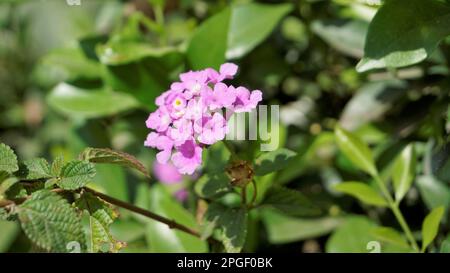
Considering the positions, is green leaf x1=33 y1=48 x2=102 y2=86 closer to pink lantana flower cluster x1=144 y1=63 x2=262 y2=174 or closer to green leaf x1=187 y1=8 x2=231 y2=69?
green leaf x1=187 y1=8 x2=231 y2=69

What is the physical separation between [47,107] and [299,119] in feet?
2.77

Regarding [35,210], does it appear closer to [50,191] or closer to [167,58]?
[50,191]

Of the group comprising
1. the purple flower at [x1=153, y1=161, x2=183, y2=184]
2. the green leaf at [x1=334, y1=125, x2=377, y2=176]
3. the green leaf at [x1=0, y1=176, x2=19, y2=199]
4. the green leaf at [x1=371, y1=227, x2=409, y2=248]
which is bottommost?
the green leaf at [x1=371, y1=227, x2=409, y2=248]

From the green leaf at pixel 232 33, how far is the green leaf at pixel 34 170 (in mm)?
405

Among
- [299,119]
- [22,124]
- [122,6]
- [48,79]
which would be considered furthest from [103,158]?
[22,124]

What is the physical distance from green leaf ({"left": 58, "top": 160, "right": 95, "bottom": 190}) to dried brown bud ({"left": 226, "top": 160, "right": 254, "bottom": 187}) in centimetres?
19

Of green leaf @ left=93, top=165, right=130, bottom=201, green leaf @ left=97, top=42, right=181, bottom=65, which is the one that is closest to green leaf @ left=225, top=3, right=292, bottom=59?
green leaf @ left=97, top=42, right=181, bottom=65

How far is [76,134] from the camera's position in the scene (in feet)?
4.54

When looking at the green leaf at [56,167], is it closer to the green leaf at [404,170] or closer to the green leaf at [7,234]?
the green leaf at [404,170]

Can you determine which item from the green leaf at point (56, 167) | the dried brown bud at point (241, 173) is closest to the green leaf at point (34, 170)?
the green leaf at point (56, 167)

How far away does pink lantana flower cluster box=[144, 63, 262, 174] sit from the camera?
0.77 metres

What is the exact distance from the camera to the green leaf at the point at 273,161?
858 millimetres

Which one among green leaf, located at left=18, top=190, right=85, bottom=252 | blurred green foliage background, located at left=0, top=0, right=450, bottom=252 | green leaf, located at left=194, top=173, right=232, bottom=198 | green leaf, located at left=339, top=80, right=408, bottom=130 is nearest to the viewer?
green leaf, located at left=18, top=190, right=85, bottom=252

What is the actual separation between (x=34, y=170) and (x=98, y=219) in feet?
0.33
